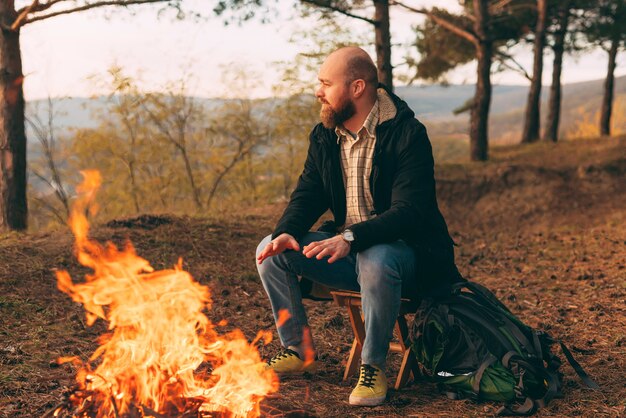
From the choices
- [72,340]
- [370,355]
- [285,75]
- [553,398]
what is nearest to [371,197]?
[370,355]

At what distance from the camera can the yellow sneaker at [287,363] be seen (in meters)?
4.27

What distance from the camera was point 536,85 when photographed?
17.5 metres

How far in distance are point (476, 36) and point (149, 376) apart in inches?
485

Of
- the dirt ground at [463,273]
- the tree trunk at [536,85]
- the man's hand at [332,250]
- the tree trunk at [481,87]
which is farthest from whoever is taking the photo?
the tree trunk at [536,85]

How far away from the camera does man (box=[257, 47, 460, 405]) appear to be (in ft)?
12.3

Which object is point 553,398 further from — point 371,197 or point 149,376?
point 149,376

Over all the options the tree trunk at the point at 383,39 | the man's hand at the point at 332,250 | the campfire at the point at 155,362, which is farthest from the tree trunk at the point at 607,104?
the campfire at the point at 155,362

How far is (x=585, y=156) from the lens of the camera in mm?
13781

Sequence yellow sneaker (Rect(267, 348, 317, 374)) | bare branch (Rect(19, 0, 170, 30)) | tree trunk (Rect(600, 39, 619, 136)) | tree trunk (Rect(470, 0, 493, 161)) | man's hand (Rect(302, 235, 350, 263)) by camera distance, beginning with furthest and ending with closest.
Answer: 1. tree trunk (Rect(600, 39, 619, 136))
2. tree trunk (Rect(470, 0, 493, 161))
3. bare branch (Rect(19, 0, 170, 30))
4. yellow sneaker (Rect(267, 348, 317, 374))
5. man's hand (Rect(302, 235, 350, 263))

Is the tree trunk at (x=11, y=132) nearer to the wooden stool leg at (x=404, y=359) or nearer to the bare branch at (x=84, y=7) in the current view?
the bare branch at (x=84, y=7)

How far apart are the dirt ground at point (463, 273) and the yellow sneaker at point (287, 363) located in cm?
9

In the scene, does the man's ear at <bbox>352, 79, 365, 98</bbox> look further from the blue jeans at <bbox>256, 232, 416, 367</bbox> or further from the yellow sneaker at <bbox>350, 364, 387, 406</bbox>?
the yellow sneaker at <bbox>350, 364, 387, 406</bbox>

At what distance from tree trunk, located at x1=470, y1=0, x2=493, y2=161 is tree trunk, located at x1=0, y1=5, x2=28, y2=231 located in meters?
9.25

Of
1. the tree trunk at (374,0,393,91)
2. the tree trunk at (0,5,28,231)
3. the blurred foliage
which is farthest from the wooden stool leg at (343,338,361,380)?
the blurred foliage
